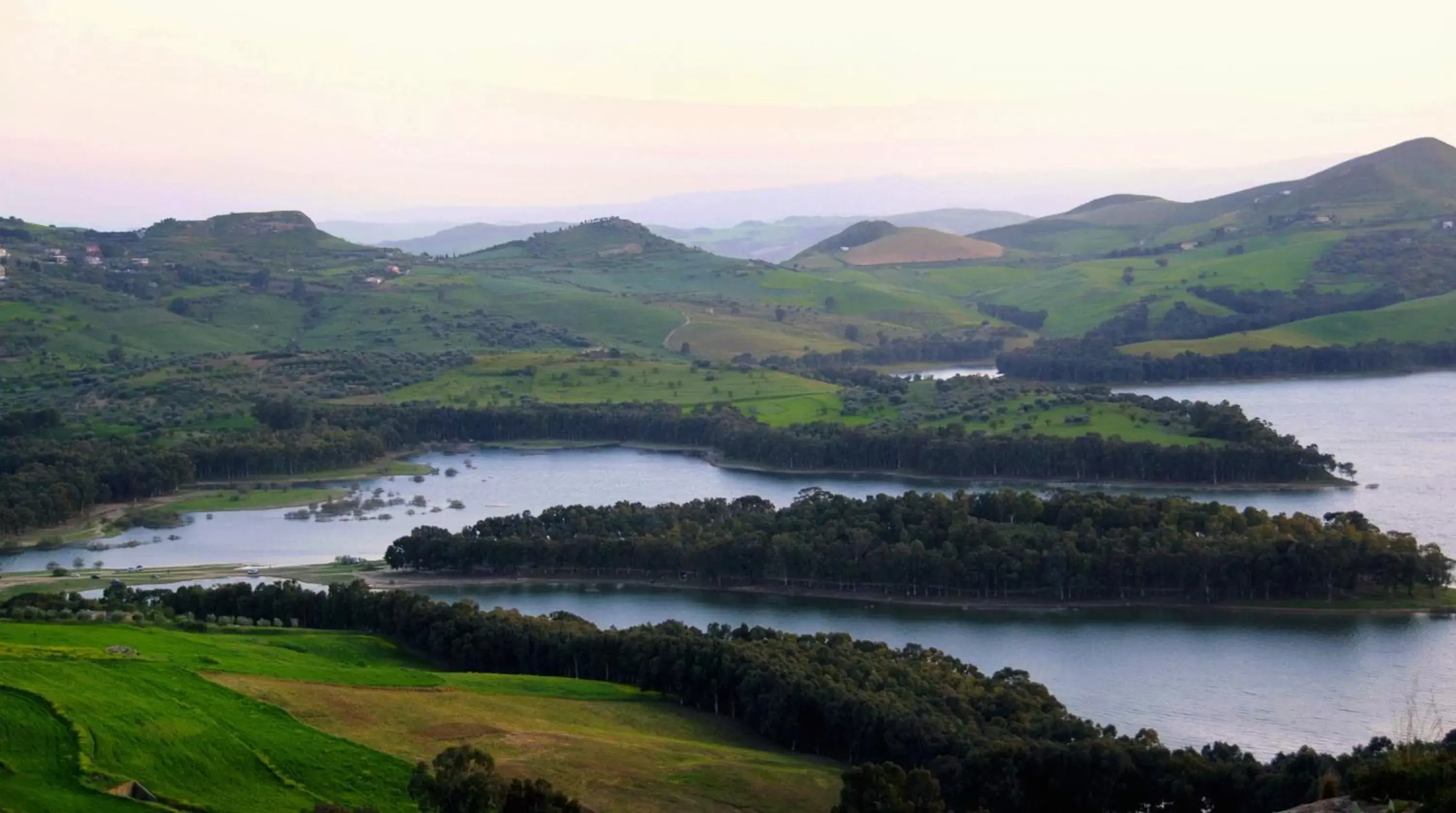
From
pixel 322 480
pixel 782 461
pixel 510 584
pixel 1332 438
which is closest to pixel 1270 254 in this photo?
pixel 1332 438

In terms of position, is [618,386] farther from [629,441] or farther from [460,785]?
[460,785]

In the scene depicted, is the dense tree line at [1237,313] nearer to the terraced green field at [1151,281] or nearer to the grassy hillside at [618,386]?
the terraced green field at [1151,281]

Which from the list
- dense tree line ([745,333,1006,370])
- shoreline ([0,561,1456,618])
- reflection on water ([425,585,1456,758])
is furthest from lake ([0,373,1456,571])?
dense tree line ([745,333,1006,370])

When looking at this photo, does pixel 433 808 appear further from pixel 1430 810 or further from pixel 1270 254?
pixel 1270 254

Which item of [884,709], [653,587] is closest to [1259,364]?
[653,587]

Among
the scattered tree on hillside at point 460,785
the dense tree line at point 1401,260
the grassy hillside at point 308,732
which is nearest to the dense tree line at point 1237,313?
the dense tree line at point 1401,260

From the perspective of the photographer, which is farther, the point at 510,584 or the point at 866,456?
the point at 866,456
